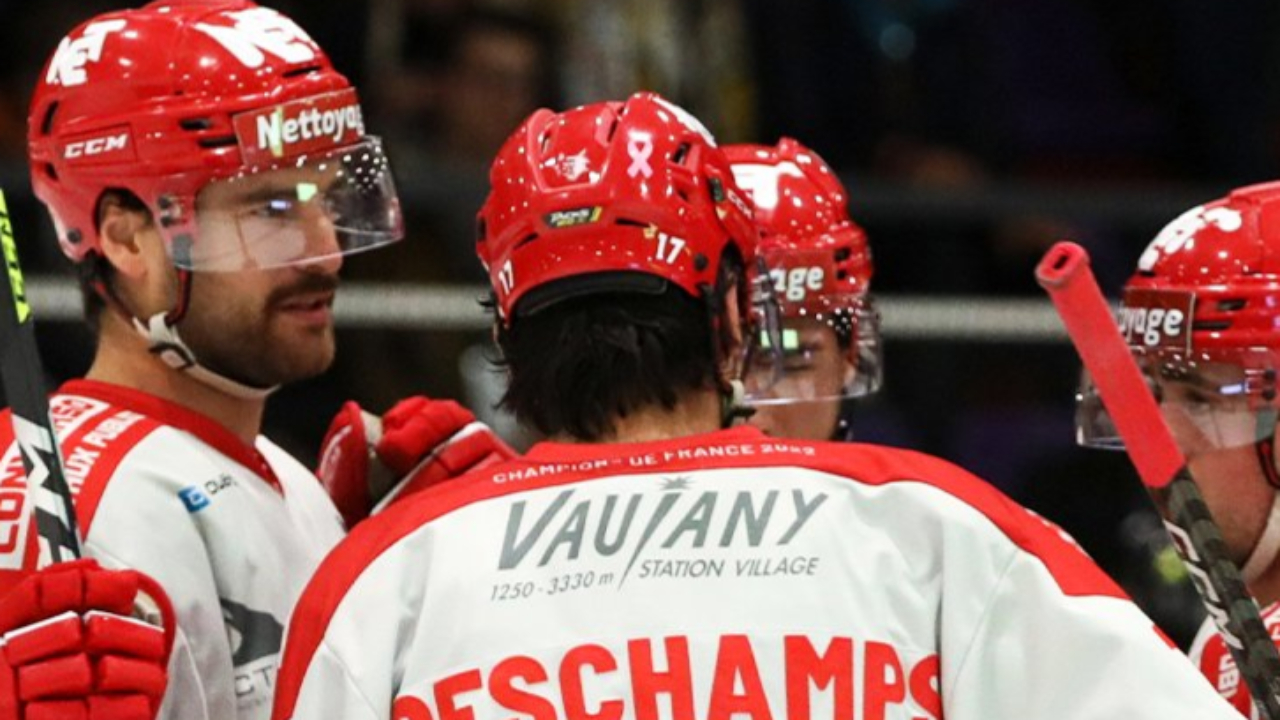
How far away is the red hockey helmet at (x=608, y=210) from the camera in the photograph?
299 centimetres

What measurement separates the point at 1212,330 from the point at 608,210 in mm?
982

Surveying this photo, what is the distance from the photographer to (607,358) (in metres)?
2.94

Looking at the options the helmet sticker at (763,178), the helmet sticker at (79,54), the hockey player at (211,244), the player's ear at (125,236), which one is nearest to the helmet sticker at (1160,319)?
the helmet sticker at (763,178)

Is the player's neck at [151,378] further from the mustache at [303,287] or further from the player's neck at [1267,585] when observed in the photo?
the player's neck at [1267,585]

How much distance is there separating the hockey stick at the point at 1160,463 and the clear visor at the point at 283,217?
1198 millimetres

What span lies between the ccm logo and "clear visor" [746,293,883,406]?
38.1 inches

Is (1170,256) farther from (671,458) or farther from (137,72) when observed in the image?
(137,72)

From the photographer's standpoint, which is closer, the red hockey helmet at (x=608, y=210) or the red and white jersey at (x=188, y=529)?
the red hockey helmet at (x=608, y=210)

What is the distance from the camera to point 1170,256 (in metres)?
3.68

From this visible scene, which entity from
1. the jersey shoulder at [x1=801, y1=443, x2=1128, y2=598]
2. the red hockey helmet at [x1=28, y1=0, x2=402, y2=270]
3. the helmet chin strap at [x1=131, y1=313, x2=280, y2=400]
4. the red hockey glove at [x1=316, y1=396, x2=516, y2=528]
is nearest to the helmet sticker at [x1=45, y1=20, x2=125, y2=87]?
the red hockey helmet at [x1=28, y1=0, x2=402, y2=270]

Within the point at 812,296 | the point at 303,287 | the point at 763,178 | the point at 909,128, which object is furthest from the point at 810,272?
the point at 909,128

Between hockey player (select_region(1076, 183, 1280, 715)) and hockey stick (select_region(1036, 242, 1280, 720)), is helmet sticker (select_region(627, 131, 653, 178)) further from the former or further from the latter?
hockey player (select_region(1076, 183, 1280, 715))

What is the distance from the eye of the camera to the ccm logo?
357 centimetres

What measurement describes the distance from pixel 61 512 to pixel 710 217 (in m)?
0.83
